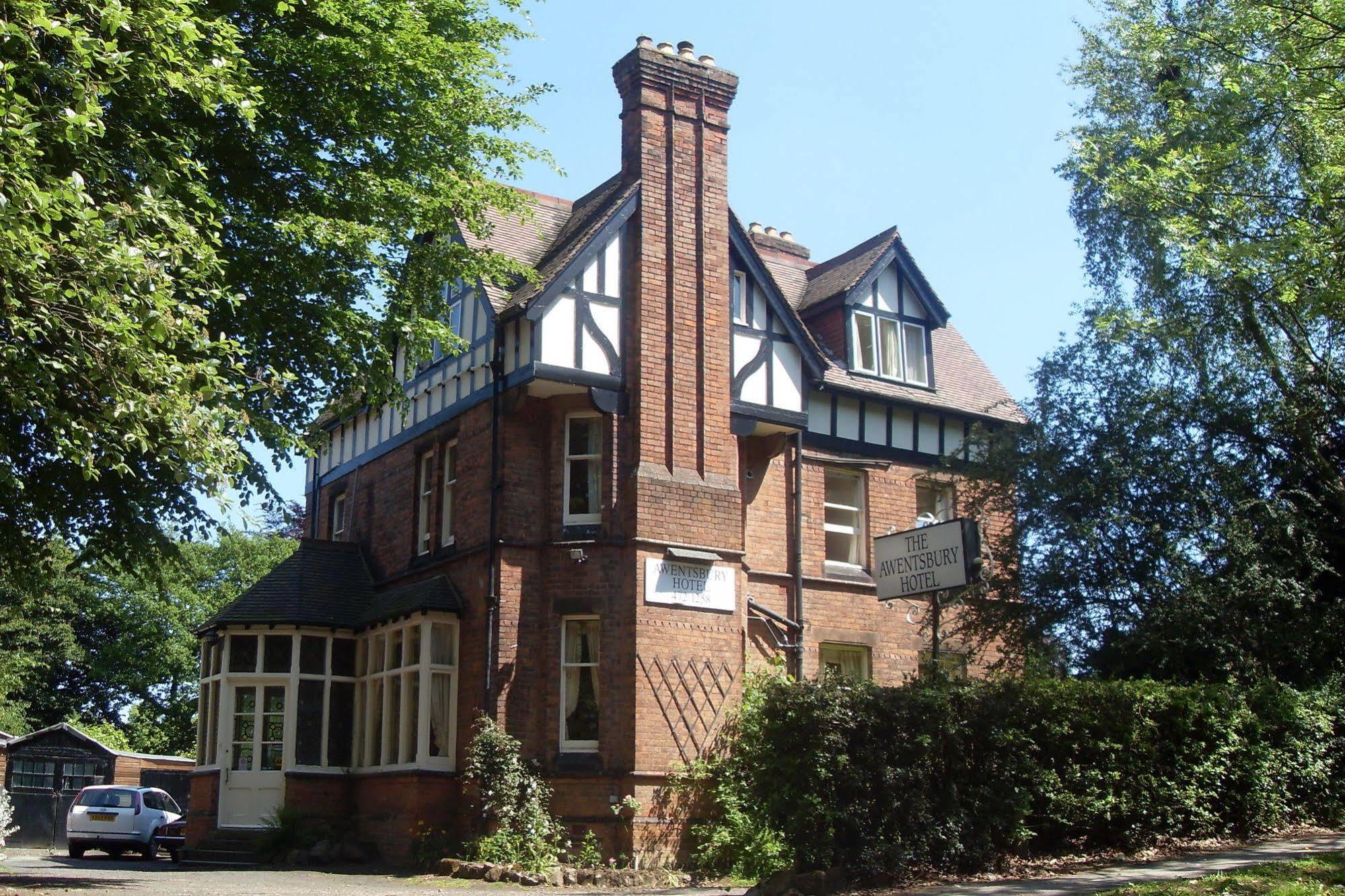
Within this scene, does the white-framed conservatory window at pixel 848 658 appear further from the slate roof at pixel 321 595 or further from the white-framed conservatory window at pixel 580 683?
the slate roof at pixel 321 595

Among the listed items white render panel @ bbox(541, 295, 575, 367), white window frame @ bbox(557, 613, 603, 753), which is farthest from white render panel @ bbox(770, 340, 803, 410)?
white window frame @ bbox(557, 613, 603, 753)

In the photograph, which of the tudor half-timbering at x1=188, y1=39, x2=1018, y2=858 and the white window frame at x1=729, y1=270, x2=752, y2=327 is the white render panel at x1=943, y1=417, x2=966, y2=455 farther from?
the white window frame at x1=729, y1=270, x2=752, y2=327

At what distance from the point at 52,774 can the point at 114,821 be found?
378 inches

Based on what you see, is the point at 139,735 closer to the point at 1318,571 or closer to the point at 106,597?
the point at 106,597

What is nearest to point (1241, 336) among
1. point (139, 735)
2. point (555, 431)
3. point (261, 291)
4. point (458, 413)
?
point (555, 431)

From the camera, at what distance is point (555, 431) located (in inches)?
837

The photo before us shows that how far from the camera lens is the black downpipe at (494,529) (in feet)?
65.7

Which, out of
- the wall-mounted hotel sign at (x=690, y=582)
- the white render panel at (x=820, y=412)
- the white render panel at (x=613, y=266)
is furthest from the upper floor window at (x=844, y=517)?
the white render panel at (x=613, y=266)

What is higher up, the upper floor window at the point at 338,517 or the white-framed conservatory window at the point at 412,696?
the upper floor window at the point at 338,517

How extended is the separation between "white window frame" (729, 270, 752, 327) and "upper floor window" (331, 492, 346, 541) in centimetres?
989

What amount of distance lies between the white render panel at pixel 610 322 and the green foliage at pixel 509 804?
606 centimetres

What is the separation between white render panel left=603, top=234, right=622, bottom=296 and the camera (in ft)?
69.6

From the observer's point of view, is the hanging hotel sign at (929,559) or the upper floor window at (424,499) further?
the upper floor window at (424,499)

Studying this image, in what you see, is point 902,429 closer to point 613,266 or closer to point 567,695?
point 613,266
